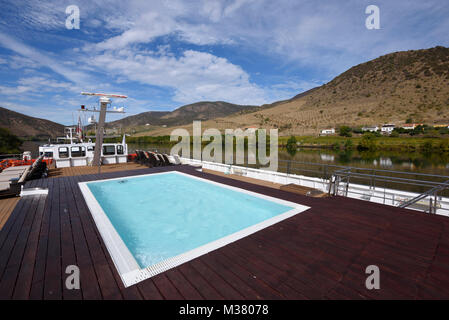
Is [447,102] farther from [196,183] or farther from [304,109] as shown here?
[196,183]

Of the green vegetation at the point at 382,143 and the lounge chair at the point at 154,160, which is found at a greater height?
the green vegetation at the point at 382,143

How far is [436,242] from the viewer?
293 cm

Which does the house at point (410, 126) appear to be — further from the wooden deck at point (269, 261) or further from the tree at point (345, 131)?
Answer: the wooden deck at point (269, 261)

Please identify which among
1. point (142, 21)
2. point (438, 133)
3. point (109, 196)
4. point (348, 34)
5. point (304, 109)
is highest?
point (304, 109)

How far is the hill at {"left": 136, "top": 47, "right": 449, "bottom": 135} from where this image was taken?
47.1 metres

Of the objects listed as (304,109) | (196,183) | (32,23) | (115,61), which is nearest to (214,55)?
(115,61)

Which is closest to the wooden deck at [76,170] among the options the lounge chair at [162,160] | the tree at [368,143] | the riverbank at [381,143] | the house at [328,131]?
the lounge chair at [162,160]

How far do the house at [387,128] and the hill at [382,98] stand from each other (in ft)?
5.36

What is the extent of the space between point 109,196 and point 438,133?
50.6m

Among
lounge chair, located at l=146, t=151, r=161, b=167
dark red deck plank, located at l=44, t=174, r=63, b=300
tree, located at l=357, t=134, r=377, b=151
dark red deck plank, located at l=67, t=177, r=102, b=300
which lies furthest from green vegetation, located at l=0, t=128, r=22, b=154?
tree, located at l=357, t=134, r=377, b=151

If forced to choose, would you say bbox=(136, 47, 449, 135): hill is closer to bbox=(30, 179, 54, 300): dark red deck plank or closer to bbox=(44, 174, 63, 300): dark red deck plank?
bbox=(44, 174, 63, 300): dark red deck plank

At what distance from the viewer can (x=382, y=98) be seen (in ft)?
185

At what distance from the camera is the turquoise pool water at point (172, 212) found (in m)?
4.07
